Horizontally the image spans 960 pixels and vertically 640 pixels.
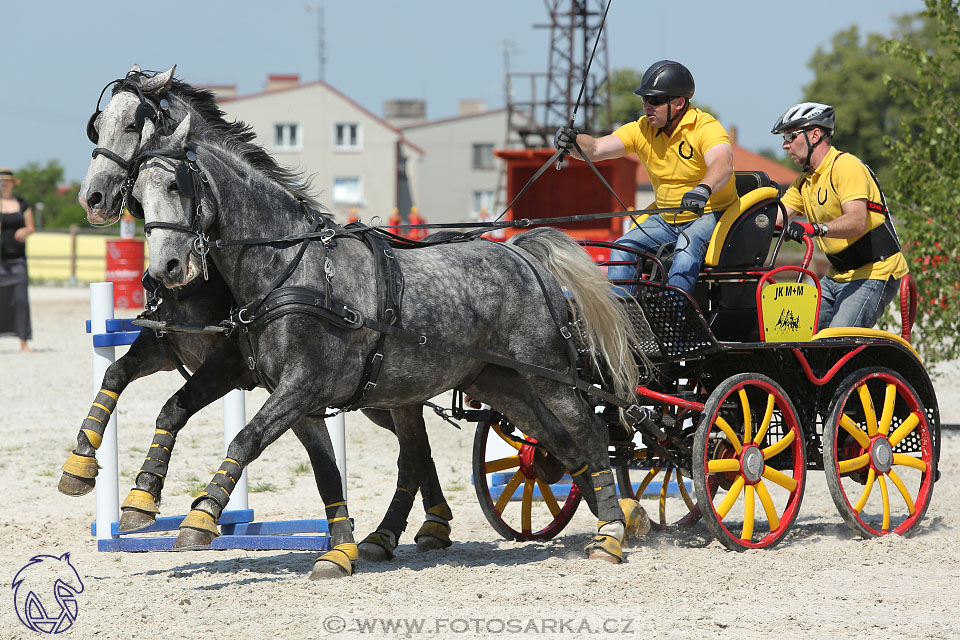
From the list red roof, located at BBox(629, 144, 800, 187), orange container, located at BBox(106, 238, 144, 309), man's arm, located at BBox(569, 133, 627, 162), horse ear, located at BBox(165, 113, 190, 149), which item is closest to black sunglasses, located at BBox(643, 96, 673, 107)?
man's arm, located at BBox(569, 133, 627, 162)

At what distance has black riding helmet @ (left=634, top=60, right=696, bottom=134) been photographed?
609 centimetres

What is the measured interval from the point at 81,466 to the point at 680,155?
3360 millimetres

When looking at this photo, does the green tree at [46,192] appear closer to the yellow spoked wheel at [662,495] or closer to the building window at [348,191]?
the building window at [348,191]

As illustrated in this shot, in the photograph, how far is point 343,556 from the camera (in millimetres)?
5348

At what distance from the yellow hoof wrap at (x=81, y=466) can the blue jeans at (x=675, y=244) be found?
269 cm

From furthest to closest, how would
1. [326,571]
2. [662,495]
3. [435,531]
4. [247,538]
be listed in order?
[662,495] < [435,531] < [247,538] < [326,571]

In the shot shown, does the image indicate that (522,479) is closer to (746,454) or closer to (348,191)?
(746,454)

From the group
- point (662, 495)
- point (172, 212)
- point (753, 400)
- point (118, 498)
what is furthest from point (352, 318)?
point (662, 495)

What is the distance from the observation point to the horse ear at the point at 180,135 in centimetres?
495

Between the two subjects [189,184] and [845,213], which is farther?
[845,213]

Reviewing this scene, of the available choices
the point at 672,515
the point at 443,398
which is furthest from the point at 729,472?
the point at 443,398

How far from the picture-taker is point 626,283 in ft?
20.1

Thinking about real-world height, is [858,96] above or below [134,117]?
above

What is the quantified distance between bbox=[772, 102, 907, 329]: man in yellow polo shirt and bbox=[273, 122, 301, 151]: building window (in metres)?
51.9
